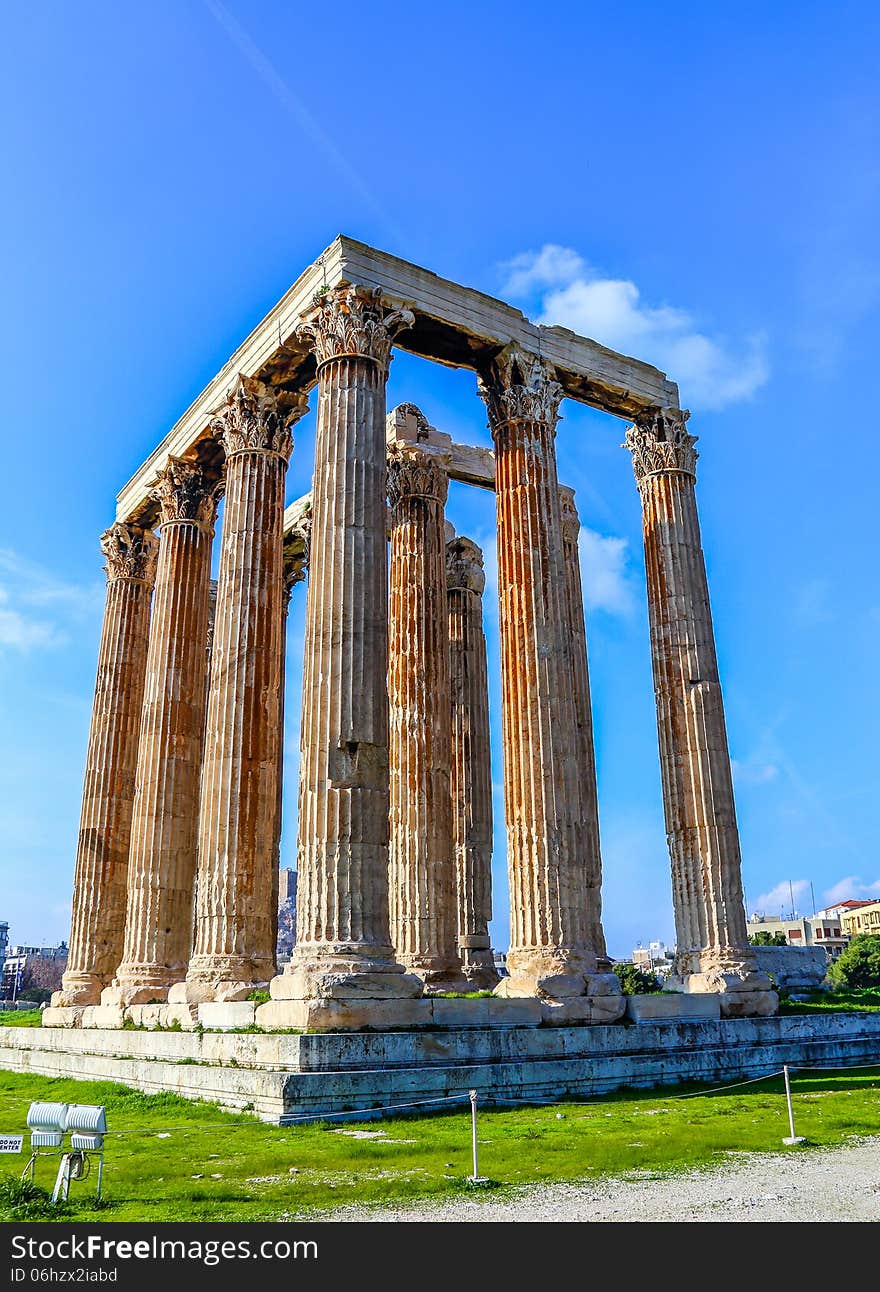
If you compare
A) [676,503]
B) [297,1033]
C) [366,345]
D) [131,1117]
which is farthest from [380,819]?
[676,503]

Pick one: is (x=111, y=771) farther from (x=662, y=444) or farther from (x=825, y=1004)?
(x=825, y=1004)

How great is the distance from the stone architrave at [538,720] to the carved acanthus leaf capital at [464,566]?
33.7 ft

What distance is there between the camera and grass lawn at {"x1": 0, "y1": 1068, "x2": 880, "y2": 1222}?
10344 millimetres

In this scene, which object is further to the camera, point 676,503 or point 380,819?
point 676,503

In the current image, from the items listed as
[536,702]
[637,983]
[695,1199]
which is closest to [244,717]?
[536,702]

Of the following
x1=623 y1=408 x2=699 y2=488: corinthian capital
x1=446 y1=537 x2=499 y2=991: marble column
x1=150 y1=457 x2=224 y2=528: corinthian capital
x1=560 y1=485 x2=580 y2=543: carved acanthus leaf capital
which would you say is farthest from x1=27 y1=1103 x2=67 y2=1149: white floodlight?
x1=560 y1=485 x2=580 y2=543: carved acanthus leaf capital

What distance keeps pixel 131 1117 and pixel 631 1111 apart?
26.5 feet

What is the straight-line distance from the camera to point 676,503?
99.9ft

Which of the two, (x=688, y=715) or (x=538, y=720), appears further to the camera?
(x=688, y=715)

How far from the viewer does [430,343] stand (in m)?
27.8

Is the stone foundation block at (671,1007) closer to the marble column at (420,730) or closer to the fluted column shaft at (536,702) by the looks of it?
the fluted column shaft at (536,702)

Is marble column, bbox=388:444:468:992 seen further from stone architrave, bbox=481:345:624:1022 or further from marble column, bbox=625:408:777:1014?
marble column, bbox=625:408:777:1014

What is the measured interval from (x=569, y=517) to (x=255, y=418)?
12.1 m
